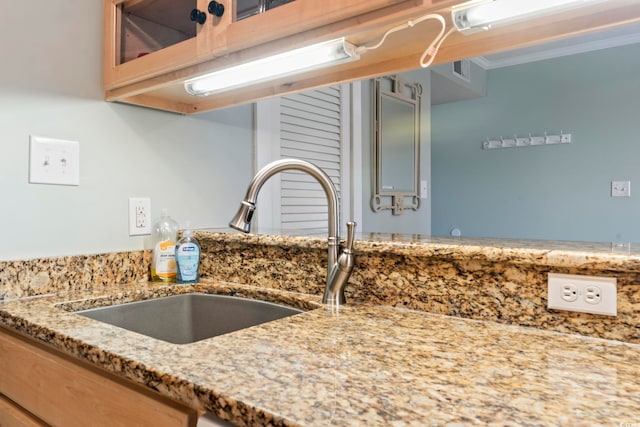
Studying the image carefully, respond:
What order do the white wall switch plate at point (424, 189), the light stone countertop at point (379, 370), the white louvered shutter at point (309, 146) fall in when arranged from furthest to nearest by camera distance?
the white wall switch plate at point (424, 189), the white louvered shutter at point (309, 146), the light stone countertop at point (379, 370)

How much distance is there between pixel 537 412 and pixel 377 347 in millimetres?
269

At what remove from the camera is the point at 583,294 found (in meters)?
0.77

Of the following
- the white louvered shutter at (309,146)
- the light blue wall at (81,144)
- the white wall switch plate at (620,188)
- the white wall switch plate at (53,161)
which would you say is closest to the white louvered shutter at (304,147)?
the white louvered shutter at (309,146)

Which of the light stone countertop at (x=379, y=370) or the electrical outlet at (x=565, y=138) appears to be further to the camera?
the electrical outlet at (x=565, y=138)

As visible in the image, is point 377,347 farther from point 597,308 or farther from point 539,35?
point 539,35

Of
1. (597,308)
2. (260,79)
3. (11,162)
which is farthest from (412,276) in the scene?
(11,162)

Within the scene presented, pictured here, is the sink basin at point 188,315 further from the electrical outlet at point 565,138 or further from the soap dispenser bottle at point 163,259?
the electrical outlet at point 565,138

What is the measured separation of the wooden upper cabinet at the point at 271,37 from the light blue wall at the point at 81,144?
67 millimetres

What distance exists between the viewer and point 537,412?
19.0 inches

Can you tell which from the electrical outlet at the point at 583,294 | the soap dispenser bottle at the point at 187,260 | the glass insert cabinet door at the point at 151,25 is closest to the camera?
the electrical outlet at the point at 583,294

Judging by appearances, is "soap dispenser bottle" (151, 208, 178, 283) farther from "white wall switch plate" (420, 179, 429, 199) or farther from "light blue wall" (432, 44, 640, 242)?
"light blue wall" (432, 44, 640, 242)

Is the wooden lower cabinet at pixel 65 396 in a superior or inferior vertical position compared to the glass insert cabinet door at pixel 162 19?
inferior

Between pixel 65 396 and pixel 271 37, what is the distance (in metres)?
0.80

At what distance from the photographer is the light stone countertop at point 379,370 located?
1.59ft
